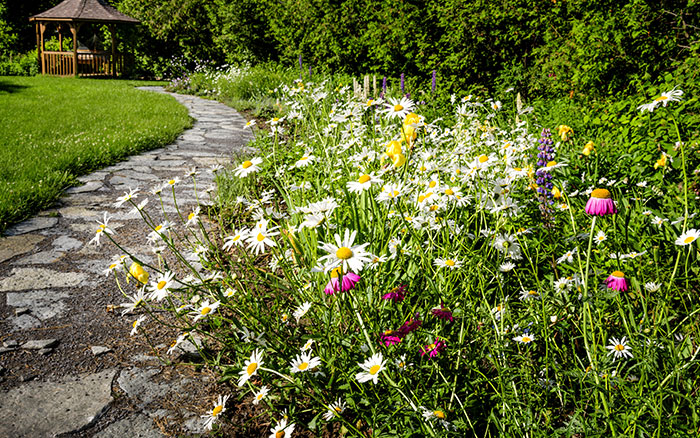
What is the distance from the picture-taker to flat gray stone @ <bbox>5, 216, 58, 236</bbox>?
3.11m

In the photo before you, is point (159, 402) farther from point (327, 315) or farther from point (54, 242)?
point (54, 242)

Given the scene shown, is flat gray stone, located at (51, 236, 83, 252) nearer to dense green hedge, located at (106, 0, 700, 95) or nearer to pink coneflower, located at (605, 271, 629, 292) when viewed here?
pink coneflower, located at (605, 271, 629, 292)

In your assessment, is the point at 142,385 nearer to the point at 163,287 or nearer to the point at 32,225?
the point at 163,287

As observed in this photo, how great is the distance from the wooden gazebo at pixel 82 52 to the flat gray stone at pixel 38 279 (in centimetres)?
1353

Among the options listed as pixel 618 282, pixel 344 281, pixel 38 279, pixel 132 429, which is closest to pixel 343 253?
pixel 344 281

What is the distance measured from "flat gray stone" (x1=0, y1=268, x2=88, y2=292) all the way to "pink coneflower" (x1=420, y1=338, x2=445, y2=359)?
196 centimetres

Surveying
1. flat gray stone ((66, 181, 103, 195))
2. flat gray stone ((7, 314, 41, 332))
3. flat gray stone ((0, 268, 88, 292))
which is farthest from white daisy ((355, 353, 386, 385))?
flat gray stone ((66, 181, 103, 195))

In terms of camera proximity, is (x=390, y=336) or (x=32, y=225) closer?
(x=390, y=336)

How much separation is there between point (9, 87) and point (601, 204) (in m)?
11.8

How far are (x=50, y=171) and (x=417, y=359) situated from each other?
12.4 ft

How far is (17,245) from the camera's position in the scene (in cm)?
293

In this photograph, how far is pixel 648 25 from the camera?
3.71 m

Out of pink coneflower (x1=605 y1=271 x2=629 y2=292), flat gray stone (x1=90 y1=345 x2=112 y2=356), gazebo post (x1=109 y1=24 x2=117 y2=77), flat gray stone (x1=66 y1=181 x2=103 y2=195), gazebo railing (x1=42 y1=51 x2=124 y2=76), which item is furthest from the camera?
gazebo post (x1=109 y1=24 x2=117 y2=77)

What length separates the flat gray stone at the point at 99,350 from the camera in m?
2.01
